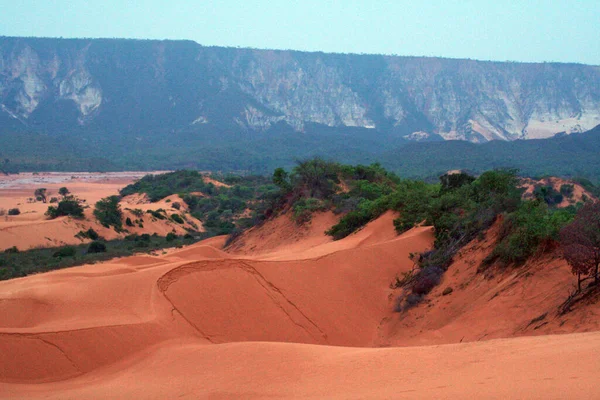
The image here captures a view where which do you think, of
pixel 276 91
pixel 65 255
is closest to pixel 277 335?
pixel 65 255

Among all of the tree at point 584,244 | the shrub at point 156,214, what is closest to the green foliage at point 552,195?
the shrub at point 156,214

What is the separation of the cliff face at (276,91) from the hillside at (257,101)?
0.24 m

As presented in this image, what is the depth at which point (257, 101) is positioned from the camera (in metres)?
133

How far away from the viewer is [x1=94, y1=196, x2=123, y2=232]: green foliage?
3784 cm

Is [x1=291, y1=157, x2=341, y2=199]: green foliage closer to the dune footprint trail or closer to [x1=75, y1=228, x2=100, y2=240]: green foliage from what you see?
the dune footprint trail

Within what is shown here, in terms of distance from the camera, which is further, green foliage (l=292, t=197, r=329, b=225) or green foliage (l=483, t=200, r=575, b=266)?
green foliage (l=292, t=197, r=329, b=225)

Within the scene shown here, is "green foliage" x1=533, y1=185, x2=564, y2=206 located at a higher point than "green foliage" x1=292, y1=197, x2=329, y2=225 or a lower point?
lower

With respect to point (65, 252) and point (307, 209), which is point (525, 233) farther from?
point (65, 252)

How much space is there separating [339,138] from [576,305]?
112m

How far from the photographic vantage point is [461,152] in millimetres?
96188

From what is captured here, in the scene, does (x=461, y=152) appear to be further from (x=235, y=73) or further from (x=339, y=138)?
(x=235, y=73)

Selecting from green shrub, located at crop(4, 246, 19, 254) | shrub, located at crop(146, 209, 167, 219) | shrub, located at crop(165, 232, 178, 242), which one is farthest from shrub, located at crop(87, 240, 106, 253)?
shrub, located at crop(146, 209, 167, 219)

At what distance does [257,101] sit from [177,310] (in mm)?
123857

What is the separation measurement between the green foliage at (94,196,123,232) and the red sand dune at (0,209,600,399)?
23.1 meters
